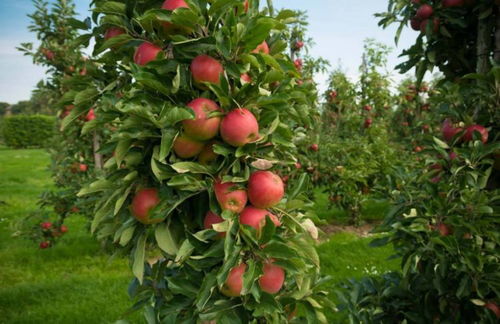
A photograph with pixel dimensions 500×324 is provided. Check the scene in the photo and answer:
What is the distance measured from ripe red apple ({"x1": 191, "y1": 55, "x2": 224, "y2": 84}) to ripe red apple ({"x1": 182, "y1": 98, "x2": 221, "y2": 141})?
0.22 feet

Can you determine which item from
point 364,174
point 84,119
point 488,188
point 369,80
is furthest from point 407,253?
point 369,80

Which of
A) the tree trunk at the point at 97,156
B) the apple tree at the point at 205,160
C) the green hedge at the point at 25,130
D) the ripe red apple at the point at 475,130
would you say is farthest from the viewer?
the green hedge at the point at 25,130

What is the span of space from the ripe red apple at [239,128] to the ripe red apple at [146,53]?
12.4 inches

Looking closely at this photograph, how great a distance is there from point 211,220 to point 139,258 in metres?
0.26

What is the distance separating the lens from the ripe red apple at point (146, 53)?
1.29 metres

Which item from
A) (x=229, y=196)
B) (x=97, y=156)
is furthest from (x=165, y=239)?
(x=97, y=156)

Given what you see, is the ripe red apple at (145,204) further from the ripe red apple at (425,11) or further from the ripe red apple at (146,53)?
the ripe red apple at (425,11)

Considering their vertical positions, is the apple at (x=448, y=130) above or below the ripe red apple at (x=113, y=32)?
below

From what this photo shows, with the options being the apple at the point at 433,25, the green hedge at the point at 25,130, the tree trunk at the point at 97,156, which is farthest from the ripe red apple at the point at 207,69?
the green hedge at the point at 25,130

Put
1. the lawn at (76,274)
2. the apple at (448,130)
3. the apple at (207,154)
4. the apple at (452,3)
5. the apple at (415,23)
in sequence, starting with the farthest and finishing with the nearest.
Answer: the lawn at (76,274) < the apple at (415,23) < the apple at (452,3) < the apple at (448,130) < the apple at (207,154)

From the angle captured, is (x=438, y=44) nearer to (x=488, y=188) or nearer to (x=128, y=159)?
(x=488, y=188)

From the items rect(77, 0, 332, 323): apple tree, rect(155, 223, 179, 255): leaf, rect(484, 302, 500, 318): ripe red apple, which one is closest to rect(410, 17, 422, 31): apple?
rect(77, 0, 332, 323): apple tree

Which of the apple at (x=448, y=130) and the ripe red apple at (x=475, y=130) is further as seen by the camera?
the apple at (x=448, y=130)

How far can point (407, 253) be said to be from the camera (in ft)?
6.24
